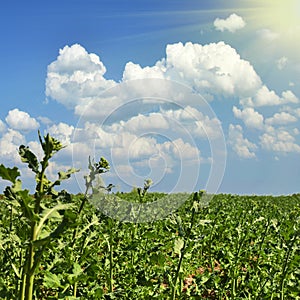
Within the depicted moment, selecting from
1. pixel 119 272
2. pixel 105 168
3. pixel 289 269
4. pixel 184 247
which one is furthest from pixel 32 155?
pixel 119 272

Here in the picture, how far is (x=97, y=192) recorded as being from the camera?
4.21m

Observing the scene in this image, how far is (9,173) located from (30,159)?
23cm

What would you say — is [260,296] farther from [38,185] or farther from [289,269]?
[38,185]

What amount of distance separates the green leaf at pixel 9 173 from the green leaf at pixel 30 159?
0.53 feet

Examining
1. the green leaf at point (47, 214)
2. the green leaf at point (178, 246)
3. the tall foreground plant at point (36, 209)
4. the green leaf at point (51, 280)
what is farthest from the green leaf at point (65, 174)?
the green leaf at point (178, 246)

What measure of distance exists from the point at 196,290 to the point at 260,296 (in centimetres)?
102

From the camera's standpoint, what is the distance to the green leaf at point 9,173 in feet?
9.84

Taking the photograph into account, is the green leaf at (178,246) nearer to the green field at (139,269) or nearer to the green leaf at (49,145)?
the green field at (139,269)

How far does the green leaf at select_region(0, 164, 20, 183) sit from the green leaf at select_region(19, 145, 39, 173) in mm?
161

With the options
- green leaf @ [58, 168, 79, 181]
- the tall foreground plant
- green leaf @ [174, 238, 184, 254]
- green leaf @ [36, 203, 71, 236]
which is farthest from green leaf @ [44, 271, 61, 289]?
green leaf @ [174, 238, 184, 254]

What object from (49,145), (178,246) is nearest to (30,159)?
(49,145)

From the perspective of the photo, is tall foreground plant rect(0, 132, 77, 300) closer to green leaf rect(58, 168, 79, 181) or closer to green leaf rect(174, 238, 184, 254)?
green leaf rect(58, 168, 79, 181)

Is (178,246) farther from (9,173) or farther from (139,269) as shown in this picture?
(139,269)

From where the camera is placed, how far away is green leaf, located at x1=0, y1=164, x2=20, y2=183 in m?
3.00
